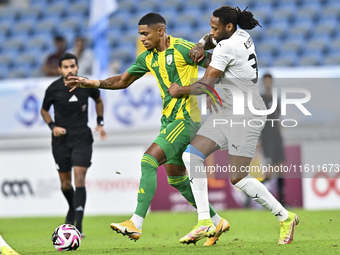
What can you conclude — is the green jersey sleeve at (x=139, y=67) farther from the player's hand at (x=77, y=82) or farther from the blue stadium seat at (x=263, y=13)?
the blue stadium seat at (x=263, y=13)

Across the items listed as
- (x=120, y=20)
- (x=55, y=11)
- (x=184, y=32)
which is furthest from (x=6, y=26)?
(x=184, y=32)

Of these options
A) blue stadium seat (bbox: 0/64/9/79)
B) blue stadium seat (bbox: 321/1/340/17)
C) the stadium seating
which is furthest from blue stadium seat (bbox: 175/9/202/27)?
blue stadium seat (bbox: 0/64/9/79)

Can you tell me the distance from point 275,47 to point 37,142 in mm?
6070

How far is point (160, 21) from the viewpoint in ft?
18.4

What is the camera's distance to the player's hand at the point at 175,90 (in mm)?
5375

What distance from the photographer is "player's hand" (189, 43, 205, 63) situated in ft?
17.9

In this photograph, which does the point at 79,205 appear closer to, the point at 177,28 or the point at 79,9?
the point at 177,28

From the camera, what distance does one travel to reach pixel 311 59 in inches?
508

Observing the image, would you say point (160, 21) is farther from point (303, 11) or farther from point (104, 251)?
point (303, 11)

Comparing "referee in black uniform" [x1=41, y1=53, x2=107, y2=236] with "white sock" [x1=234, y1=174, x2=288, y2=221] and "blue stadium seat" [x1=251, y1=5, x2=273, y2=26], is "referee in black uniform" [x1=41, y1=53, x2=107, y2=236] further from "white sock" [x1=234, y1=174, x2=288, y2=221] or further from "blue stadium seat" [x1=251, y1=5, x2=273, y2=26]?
"blue stadium seat" [x1=251, y1=5, x2=273, y2=26]

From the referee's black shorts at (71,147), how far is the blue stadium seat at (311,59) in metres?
7.17

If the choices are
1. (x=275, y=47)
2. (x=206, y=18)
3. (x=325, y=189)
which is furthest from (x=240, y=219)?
(x=206, y=18)

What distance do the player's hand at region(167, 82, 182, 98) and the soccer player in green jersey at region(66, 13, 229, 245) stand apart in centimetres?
21

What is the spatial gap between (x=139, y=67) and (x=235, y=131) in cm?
130
